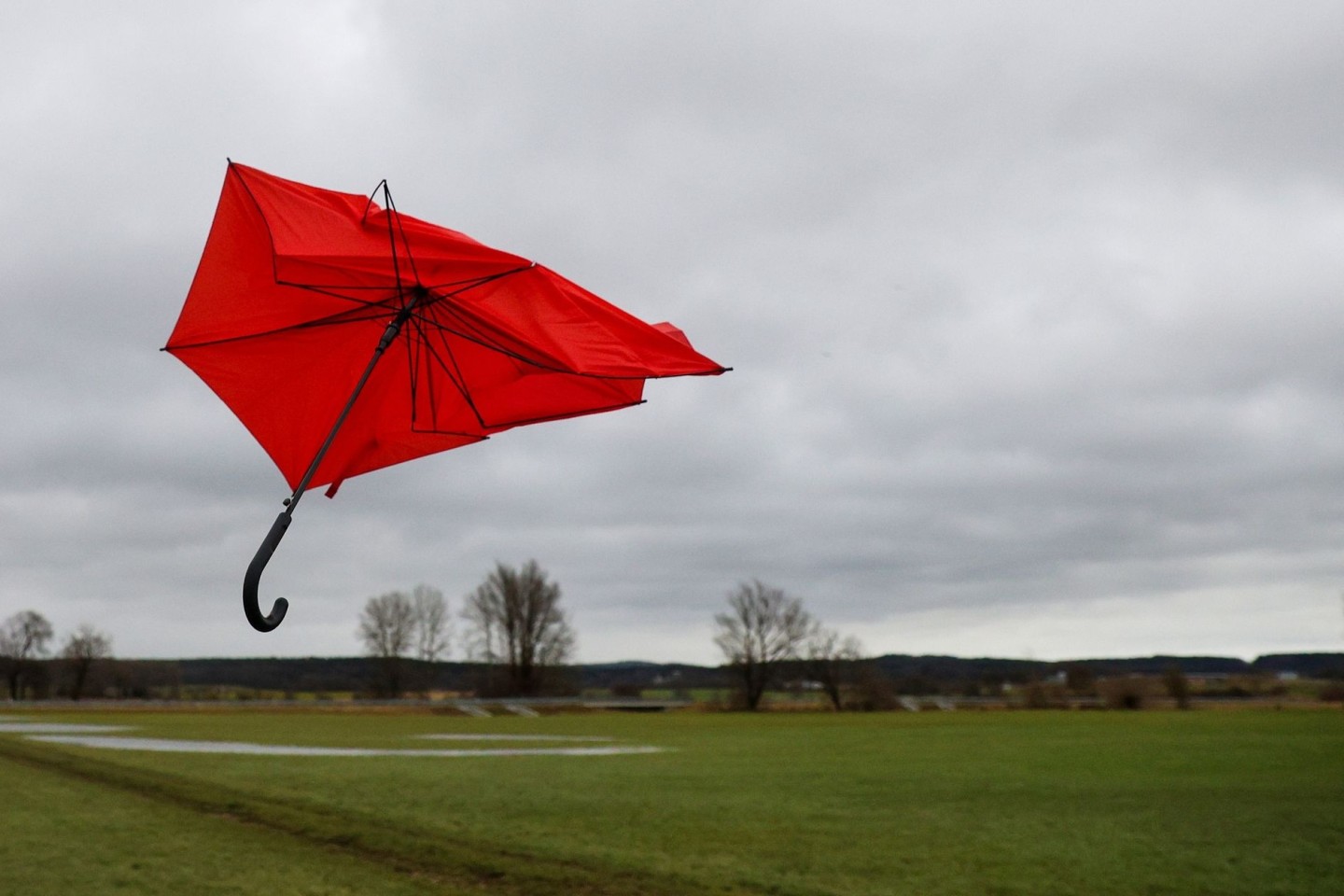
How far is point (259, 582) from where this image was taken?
A: 180 inches

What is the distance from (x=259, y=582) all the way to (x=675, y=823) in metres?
16.0

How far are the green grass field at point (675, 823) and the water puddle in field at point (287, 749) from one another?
1.77m

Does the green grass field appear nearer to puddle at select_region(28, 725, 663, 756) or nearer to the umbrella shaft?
puddle at select_region(28, 725, 663, 756)

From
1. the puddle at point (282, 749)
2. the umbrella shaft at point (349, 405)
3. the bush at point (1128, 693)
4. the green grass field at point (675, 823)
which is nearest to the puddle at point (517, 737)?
the puddle at point (282, 749)

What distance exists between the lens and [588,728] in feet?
184

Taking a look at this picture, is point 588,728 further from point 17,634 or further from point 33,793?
point 17,634

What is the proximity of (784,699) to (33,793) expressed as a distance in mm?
103458

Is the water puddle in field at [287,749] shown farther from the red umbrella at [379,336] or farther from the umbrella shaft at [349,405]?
the umbrella shaft at [349,405]

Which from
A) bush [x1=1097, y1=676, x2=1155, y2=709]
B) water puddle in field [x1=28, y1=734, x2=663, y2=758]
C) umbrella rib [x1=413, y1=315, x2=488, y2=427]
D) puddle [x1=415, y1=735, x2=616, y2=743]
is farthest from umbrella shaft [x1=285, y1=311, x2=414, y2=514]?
bush [x1=1097, y1=676, x2=1155, y2=709]

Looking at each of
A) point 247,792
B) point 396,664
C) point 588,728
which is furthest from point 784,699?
point 247,792

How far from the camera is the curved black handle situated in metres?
4.55

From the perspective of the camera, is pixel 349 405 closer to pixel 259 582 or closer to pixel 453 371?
pixel 259 582

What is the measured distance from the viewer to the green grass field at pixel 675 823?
14.7 meters

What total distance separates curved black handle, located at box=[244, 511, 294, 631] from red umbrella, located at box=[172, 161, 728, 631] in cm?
92
